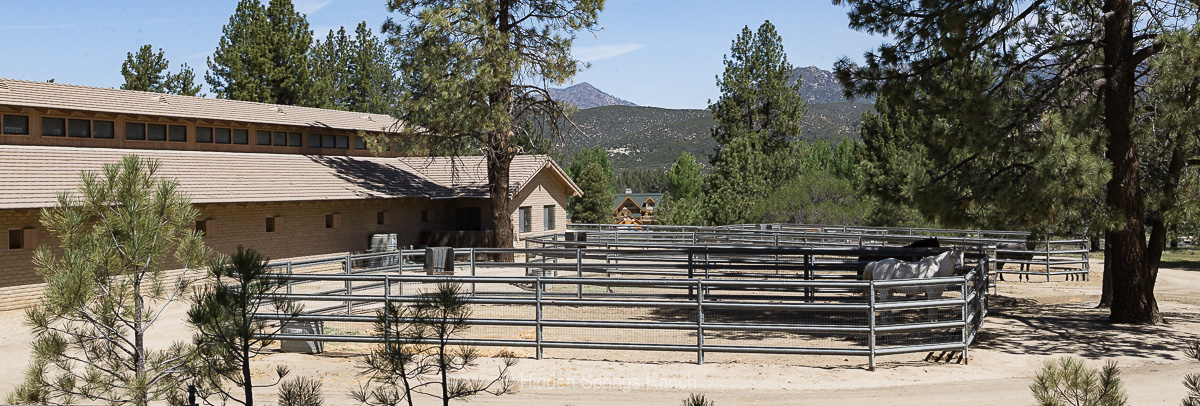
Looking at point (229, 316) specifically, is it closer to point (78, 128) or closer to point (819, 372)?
point (819, 372)

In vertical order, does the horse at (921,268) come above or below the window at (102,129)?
below

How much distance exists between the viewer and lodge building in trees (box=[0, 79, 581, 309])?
2089 centimetres

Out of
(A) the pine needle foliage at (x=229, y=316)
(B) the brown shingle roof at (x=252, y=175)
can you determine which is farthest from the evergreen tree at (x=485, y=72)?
(A) the pine needle foliage at (x=229, y=316)

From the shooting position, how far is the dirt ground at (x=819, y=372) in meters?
9.59

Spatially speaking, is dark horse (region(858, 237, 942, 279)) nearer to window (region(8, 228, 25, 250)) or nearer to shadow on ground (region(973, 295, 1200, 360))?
shadow on ground (region(973, 295, 1200, 360))

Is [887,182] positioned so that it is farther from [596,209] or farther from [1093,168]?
[596,209]

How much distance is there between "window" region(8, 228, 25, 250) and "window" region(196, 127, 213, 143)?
29.8ft

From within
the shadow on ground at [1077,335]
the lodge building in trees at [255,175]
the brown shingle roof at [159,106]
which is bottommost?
the shadow on ground at [1077,335]

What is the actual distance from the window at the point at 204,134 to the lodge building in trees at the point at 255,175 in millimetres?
44

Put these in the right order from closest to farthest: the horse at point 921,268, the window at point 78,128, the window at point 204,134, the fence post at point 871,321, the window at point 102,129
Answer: the fence post at point 871,321 < the horse at point 921,268 < the window at point 78,128 < the window at point 102,129 < the window at point 204,134

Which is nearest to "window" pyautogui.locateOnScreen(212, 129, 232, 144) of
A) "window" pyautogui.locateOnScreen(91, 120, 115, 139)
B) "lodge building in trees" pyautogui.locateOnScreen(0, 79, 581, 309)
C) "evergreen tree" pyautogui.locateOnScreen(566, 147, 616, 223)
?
"lodge building in trees" pyautogui.locateOnScreen(0, 79, 581, 309)

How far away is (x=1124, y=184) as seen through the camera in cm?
1472

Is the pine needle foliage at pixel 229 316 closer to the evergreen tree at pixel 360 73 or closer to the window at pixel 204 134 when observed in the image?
the window at pixel 204 134

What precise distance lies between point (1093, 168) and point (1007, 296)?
28.1 feet
